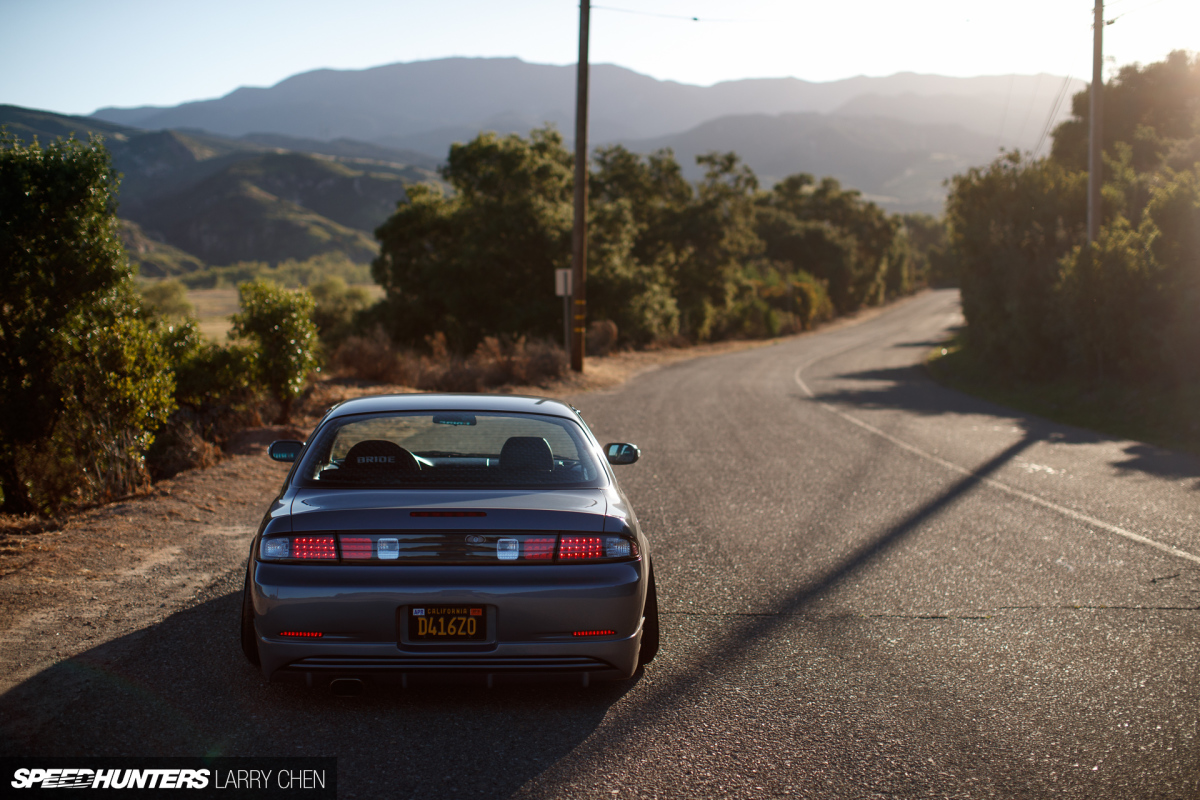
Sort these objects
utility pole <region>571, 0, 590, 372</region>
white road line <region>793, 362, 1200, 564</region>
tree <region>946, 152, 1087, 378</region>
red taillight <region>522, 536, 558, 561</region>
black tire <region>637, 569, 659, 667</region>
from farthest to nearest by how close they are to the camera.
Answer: tree <region>946, 152, 1087, 378</region> → utility pole <region>571, 0, 590, 372</region> → white road line <region>793, 362, 1200, 564</region> → black tire <region>637, 569, 659, 667</region> → red taillight <region>522, 536, 558, 561</region>

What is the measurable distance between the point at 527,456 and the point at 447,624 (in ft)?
3.27

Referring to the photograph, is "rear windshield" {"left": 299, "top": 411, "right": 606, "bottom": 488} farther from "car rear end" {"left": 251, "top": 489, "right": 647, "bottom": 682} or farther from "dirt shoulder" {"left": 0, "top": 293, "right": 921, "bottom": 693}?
"dirt shoulder" {"left": 0, "top": 293, "right": 921, "bottom": 693}

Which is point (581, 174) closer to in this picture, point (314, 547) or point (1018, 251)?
point (1018, 251)

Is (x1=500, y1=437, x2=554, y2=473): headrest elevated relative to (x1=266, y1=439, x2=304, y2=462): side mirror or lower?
elevated

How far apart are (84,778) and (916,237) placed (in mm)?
145074

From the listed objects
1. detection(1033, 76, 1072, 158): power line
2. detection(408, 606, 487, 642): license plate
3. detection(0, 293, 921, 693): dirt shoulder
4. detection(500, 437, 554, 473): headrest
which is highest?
detection(1033, 76, 1072, 158): power line

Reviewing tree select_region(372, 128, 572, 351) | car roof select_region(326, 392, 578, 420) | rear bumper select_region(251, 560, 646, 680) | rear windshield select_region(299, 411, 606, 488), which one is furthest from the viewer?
tree select_region(372, 128, 572, 351)

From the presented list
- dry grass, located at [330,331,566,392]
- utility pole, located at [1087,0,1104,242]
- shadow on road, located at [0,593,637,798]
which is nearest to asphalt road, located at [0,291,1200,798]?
shadow on road, located at [0,593,637,798]

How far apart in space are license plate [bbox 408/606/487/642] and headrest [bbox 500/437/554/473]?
85 centimetres

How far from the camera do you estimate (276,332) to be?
11.7 meters

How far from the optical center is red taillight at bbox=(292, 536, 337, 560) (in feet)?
11.9

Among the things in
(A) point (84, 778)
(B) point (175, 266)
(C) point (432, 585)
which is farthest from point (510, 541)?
(B) point (175, 266)

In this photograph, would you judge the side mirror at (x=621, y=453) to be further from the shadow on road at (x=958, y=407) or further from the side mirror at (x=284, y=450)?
the shadow on road at (x=958, y=407)

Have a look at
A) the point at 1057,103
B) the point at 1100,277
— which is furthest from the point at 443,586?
the point at 1057,103
